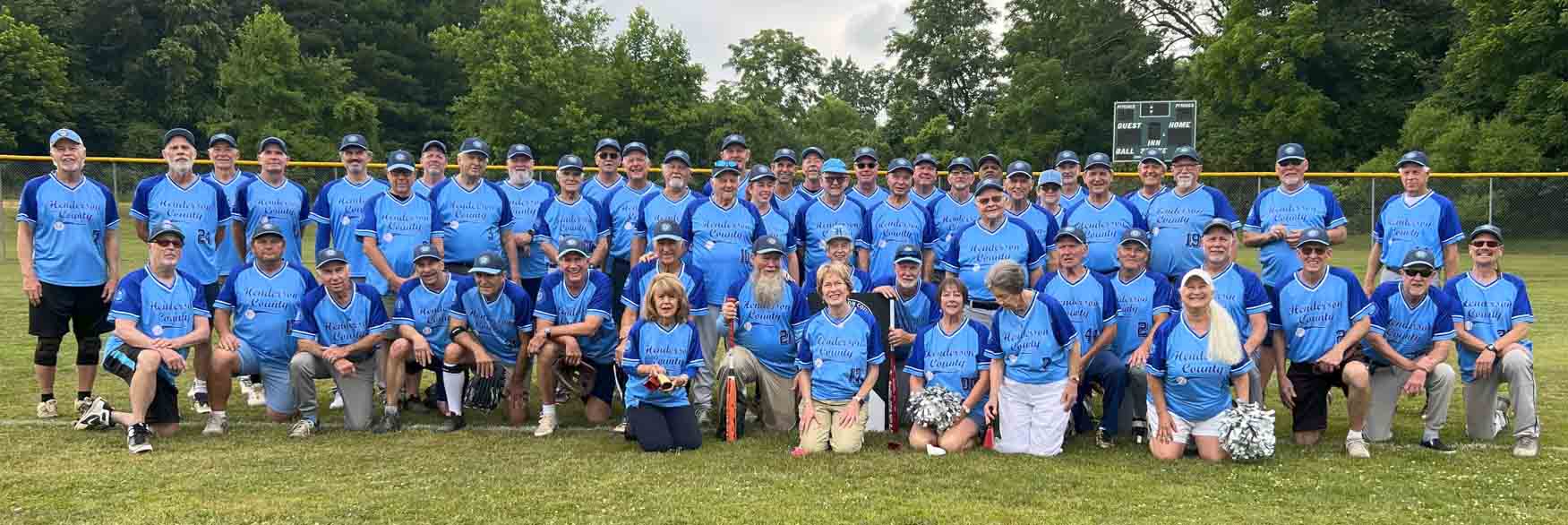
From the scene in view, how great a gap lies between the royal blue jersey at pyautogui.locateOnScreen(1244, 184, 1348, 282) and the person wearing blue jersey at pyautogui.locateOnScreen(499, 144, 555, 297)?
17.6ft

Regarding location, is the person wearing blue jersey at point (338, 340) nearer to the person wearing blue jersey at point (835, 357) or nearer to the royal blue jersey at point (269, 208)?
the royal blue jersey at point (269, 208)

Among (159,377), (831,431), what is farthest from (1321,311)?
(159,377)

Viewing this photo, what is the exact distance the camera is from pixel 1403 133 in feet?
102

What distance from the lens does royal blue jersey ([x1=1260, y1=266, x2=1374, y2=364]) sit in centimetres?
648

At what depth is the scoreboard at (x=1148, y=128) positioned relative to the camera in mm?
21859

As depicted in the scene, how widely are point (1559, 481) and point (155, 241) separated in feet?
26.6

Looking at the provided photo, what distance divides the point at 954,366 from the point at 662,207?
2.56 metres

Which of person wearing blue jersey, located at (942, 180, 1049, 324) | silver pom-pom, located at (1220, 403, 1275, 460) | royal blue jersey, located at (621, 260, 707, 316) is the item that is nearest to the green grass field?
silver pom-pom, located at (1220, 403, 1275, 460)

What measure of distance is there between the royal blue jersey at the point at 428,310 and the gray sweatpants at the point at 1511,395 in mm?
6517

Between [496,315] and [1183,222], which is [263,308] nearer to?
[496,315]

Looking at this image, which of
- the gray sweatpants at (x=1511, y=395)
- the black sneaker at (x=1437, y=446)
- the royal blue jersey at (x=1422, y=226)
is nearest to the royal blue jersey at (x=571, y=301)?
the black sneaker at (x=1437, y=446)

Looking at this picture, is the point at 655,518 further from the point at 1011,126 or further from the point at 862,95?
the point at 862,95

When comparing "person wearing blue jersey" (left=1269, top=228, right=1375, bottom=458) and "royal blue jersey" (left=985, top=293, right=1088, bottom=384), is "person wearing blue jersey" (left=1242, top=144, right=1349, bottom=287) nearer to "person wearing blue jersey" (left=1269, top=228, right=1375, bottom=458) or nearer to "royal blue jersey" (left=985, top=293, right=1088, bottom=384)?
"person wearing blue jersey" (left=1269, top=228, right=1375, bottom=458)

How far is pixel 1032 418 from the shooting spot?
20.5 feet
